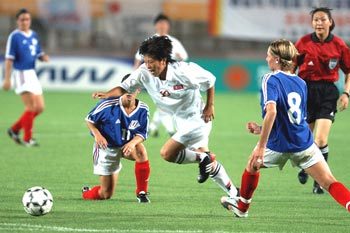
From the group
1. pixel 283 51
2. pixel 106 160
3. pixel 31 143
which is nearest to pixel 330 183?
pixel 283 51

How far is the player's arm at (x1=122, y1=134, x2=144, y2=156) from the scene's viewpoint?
A: 9.24 metres

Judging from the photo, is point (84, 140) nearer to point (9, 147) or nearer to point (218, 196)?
point (9, 147)

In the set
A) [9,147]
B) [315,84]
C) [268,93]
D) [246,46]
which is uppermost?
[268,93]

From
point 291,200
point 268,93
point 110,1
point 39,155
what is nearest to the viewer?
point 268,93

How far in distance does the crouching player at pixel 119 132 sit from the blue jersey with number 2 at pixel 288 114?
1756 mm

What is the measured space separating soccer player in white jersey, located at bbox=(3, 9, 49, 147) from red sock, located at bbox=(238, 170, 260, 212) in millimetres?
7043

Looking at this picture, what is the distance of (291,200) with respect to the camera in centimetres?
1000

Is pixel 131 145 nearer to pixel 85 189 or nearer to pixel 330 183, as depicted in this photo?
pixel 85 189

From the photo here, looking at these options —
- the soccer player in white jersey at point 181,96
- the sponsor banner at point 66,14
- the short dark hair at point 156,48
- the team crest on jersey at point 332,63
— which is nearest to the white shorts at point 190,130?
the soccer player in white jersey at point 181,96

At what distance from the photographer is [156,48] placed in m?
8.91

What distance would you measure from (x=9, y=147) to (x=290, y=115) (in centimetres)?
745

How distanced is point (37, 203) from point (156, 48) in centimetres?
175

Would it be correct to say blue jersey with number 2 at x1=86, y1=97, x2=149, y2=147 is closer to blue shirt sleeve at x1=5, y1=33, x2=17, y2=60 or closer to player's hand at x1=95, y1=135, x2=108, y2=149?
player's hand at x1=95, y1=135, x2=108, y2=149

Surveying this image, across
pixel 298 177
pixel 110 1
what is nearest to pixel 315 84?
pixel 298 177
